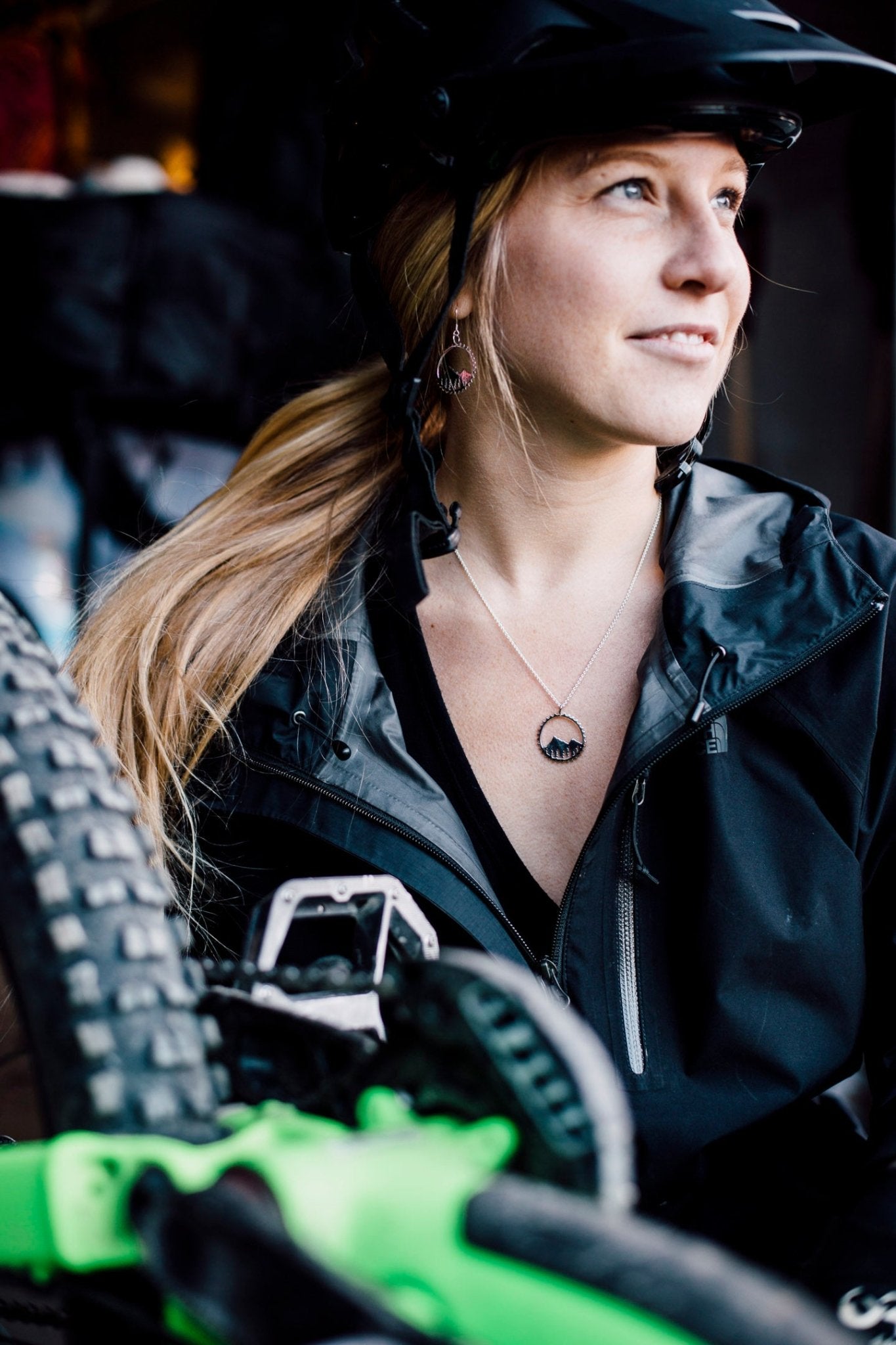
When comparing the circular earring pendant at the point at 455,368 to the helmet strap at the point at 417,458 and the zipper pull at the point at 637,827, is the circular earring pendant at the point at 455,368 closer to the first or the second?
the helmet strap at the point at 417,458

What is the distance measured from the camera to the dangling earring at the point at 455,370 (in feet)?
4.76

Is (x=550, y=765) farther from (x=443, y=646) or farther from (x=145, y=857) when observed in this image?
(x=145, y=857)

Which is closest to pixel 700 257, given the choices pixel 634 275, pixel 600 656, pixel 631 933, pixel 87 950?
pixel 634 275

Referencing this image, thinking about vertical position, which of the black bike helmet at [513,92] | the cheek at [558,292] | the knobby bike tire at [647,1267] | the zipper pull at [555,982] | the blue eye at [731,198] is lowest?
the zipper pull at [555,982]

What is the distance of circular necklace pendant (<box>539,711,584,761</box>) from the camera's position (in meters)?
1.39

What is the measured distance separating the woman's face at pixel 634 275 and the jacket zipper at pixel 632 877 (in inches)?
10.3

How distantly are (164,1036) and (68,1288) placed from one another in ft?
0.39

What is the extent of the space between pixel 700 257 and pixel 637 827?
547 mm

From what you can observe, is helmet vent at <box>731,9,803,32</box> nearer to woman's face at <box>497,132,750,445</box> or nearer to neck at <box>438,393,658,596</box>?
woman's face at <box>497,132,750,445</box>

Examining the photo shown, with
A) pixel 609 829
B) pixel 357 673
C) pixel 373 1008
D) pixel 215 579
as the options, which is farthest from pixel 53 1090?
pixel 215 579

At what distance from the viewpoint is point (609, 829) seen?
1201 mm

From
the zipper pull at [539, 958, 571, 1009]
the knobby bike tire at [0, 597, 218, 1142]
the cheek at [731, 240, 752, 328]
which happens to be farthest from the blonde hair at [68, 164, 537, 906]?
the knobby bike tire at [0, 597, 218, 1142]

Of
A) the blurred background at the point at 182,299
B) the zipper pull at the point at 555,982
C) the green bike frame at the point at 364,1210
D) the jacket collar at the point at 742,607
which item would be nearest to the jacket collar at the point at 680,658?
the jacket collar at the point at 742,607

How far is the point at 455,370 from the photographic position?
1.49 metres
